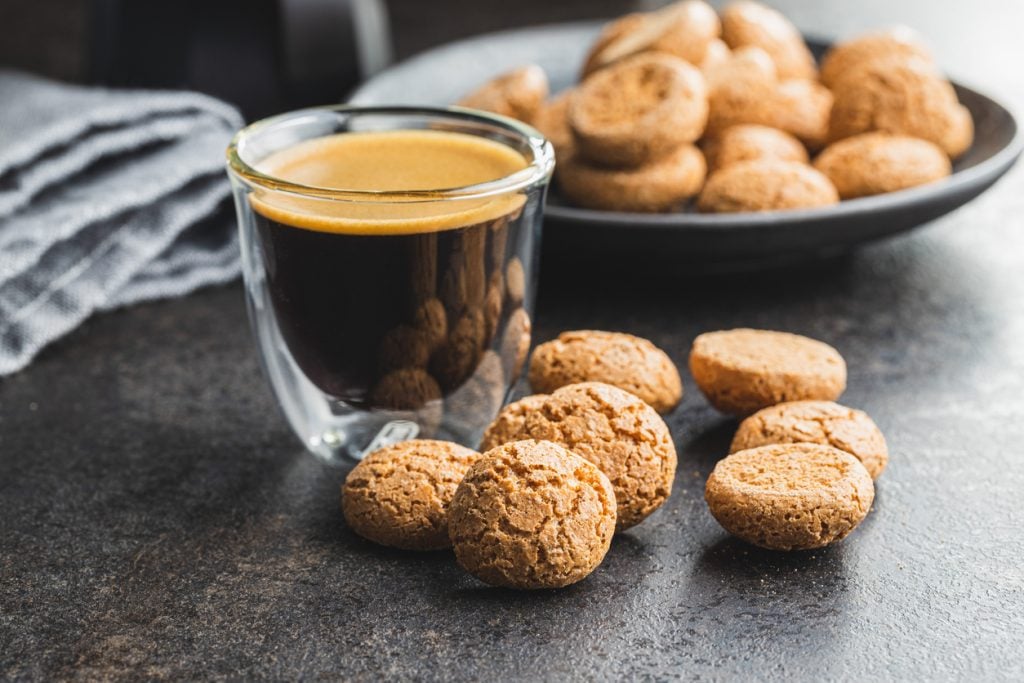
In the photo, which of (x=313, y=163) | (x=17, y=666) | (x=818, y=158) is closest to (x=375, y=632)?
(x=17, y=666)

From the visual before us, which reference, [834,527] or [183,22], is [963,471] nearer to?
[834,527]

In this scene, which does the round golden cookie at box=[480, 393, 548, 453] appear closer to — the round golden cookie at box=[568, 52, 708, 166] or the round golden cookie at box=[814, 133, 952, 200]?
the round golden cookie at box=[568, 52, 708, 166]

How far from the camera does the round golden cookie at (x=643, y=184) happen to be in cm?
125

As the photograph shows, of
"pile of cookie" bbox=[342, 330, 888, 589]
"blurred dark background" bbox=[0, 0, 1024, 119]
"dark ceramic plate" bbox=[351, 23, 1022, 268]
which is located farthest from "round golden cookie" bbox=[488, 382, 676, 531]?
"blurred dark background" bbox=[0, 0, 1024, 119]

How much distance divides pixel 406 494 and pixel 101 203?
580 mm

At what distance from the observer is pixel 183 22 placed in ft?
5.20

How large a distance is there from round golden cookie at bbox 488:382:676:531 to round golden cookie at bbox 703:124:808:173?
0.48 meters

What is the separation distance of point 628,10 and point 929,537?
169 centimetres

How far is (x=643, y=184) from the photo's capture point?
125 cm

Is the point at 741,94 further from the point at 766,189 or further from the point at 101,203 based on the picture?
the point at 101,203

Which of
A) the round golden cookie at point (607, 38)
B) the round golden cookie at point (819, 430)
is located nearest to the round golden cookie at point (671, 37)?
the round golden cookie at point (607, 38)

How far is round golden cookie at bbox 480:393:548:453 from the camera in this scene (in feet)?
2.94

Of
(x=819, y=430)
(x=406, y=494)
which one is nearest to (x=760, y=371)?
(x=819, y=430)

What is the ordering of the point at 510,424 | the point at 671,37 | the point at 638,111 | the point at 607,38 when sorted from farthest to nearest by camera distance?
the point at 607,38, the point at 671,37, the point at 638,111, the point at 510,424
